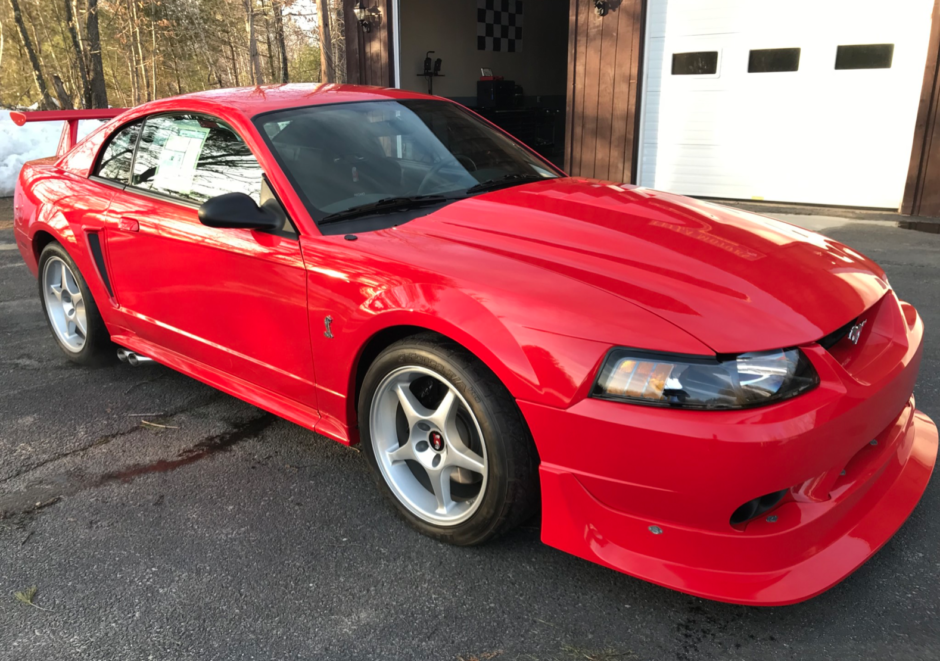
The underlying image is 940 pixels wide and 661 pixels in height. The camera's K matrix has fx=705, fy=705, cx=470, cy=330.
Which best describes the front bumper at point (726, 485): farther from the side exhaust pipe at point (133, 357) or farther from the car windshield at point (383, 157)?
the side exhaust pipe at point (133, 357)

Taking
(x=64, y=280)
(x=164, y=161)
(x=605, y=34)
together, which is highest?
(x=605, y=34)

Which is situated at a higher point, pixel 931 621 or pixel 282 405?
pixel 282 405

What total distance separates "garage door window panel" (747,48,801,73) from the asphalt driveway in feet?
19.3

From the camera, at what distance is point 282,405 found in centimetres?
272

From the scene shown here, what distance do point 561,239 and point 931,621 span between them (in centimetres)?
147

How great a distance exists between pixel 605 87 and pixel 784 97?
83.3 inches

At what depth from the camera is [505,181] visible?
117 inches

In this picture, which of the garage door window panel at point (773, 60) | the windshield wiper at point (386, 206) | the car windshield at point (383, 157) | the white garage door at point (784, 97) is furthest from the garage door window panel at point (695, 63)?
the windshield wiper at point (386, 206)

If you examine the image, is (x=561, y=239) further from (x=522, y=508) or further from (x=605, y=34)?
(x=605, y=34)

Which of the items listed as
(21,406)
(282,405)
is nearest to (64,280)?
(21,406)

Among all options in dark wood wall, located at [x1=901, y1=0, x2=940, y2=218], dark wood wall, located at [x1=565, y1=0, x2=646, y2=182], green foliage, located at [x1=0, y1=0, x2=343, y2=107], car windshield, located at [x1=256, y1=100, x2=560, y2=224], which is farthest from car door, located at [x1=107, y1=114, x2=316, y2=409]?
green foliage, located at [x1=0, y1=0, x2=343, y2=107]

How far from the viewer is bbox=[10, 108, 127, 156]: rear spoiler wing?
365 centimetres

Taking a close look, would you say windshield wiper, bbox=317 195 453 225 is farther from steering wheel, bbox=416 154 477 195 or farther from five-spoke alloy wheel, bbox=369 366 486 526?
five-spoke alloy wheel, bbox=369 366 486 526

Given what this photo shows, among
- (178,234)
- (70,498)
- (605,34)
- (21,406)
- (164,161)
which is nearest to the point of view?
(70,498)
